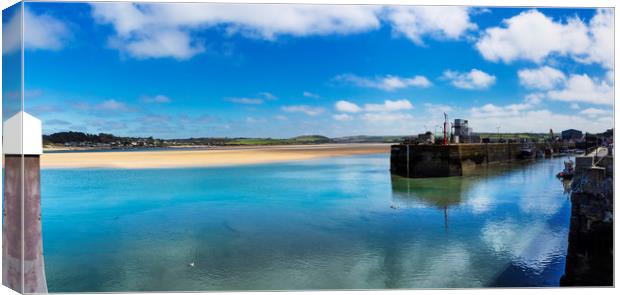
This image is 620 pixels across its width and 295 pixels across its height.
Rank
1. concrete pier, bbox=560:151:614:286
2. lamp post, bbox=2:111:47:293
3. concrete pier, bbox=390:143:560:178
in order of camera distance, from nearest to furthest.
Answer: lamp post, bbox=2:111:47:293 < concrete pier, bbox=560:151:614:286 < concrete pier, bbox=390:143:560:178

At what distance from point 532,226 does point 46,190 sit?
14491 millimetres

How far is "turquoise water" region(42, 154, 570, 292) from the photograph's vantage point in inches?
221

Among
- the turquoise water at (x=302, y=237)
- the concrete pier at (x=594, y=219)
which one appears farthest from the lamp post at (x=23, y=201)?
the concrete pier at (x=594, y=219)

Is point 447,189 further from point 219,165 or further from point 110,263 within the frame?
point 219,165

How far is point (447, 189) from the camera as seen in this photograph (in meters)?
14.4

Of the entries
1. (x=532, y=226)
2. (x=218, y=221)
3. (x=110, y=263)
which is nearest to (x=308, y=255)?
(x=110, y=263)

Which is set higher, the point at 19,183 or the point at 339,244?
the point at 19,183

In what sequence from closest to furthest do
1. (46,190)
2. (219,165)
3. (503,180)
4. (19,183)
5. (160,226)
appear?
(19,183) → (160,226) → (46,190) → (503,180) → (219,165)

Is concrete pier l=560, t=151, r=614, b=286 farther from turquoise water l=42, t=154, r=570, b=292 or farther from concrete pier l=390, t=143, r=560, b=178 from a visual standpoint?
concrete pier l=390, t=143, r=560, b=178

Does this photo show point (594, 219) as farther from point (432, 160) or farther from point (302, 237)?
point (432, 160)

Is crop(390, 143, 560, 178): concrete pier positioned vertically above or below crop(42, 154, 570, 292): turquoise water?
above

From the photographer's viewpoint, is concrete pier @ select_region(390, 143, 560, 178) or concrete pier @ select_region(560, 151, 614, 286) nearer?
concrete pier @ select_region(560, 151, 614, 286)

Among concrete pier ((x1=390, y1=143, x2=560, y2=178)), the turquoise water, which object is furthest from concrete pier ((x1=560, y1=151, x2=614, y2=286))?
concrete pier ((x1=390, y1=143, x2=560, y2=178))

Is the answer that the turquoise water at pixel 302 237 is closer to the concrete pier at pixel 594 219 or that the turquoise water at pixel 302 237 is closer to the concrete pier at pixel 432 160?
the concrete pier at pixel 594 219
